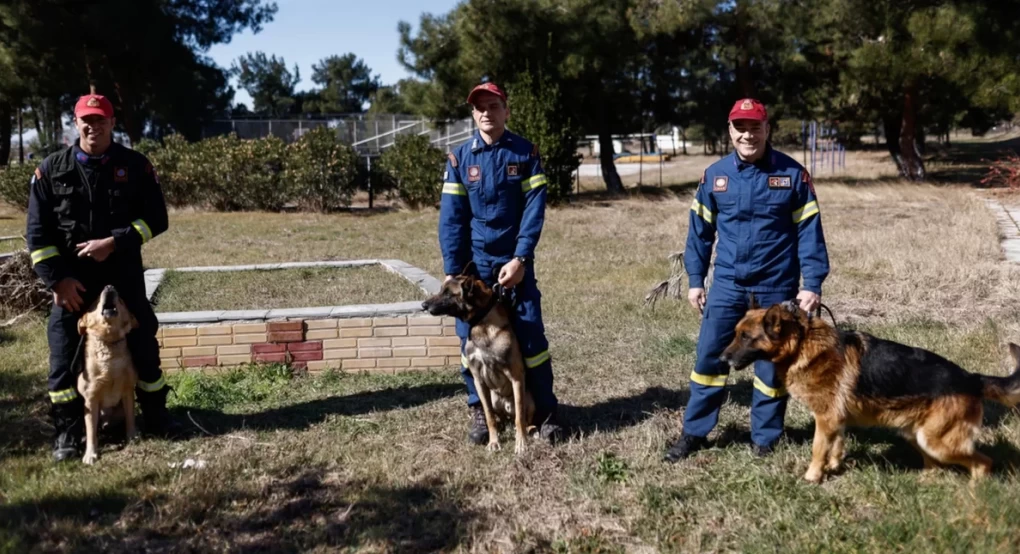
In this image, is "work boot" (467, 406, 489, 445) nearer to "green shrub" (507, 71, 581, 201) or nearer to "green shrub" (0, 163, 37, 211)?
"green shrub" (507, 71, 581, 201)

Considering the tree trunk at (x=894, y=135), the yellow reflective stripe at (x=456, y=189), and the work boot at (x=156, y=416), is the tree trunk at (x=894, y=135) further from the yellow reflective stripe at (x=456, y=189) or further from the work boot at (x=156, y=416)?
the work boot at (x=156, y=416)

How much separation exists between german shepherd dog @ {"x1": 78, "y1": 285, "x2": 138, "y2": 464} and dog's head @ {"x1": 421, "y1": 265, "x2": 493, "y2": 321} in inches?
64.6

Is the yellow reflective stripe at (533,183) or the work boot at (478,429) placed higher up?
the yellow reflective stripe at (533,183)

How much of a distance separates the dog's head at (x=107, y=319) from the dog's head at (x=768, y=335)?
3138 millimetres

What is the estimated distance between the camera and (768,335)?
3881mm

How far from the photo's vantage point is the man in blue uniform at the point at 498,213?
4461mm

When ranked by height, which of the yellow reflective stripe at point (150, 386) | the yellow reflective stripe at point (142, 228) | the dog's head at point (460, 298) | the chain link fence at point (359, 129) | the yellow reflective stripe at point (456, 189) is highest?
the chain link fence at point (359, 129)

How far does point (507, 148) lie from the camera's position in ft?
14.8

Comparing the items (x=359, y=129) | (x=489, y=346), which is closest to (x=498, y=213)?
(x=489, y=346)

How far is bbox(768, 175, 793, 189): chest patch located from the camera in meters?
4.09

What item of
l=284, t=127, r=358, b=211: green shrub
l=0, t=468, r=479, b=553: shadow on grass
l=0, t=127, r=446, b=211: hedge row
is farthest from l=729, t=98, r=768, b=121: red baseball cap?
l=284, t=127, r=358, b=211: green shrub

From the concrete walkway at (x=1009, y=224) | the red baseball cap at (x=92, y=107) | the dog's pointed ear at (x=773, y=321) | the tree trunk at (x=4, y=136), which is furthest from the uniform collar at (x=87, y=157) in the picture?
the tree trunk at (x=4, y=136)

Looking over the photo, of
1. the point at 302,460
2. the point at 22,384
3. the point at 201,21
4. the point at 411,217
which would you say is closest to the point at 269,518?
the point at 302,460

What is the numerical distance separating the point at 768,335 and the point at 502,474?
1.48 meters
